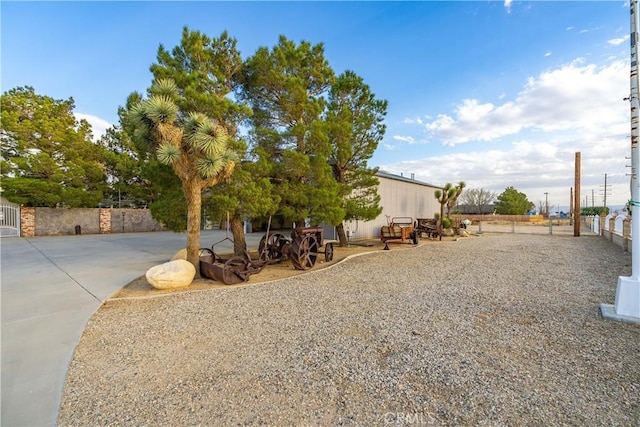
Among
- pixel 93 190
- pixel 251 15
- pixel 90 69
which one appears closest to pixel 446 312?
pixel 251 15

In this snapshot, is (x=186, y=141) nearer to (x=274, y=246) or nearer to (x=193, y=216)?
(x=193, y=216)

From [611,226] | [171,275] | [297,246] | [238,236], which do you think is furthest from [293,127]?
[611,226]

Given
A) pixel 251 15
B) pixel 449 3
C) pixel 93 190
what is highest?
pixel 449 3

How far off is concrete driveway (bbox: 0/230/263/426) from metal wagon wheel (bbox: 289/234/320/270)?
3.86 meters

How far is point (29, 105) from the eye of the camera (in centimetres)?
1789

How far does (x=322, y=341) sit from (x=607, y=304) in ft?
15.2

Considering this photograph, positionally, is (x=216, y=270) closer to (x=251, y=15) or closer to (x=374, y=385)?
(x=374, y=385)

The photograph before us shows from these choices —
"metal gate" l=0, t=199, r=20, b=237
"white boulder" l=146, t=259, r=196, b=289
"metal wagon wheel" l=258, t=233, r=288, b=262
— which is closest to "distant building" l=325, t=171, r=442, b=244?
"metal wagon wheel" l=258, t=233, r=288, b=262

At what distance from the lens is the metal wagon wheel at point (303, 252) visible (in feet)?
26.1

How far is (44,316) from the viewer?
4.42 metres

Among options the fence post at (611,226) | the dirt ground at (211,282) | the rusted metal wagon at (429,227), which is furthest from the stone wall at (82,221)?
the fence post at (611,226)

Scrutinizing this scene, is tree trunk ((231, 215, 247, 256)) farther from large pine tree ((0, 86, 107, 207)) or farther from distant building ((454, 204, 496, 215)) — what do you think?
distant building ((454, 204, 496, 215))

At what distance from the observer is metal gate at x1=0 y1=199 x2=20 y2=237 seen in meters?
16.8

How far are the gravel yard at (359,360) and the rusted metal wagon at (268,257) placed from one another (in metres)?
0.88
